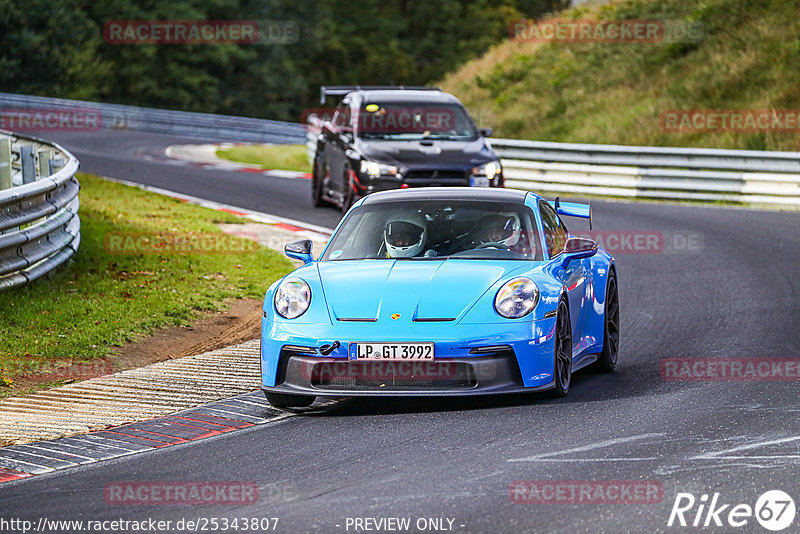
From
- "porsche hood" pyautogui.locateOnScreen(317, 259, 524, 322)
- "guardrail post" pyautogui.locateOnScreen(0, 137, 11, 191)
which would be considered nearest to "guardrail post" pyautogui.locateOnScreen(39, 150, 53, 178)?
"guardrail post" pyautogui.locateOnScreen(0, 137, 11, 191)

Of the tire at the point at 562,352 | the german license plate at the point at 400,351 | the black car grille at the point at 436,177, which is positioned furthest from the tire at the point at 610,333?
the black car grille at the point at 436,177

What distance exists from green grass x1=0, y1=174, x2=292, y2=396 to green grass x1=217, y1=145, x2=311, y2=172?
51.0 ft

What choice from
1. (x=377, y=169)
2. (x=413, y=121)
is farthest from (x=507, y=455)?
(x=413, y=121)

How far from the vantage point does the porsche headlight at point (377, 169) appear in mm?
17719

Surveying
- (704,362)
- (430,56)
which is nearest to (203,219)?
(704,362)

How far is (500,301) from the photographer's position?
8.08 metres

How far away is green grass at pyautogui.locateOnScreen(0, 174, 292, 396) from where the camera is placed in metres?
10.2

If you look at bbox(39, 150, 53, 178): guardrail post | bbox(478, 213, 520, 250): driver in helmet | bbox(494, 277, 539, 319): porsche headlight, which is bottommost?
bbox(39, 150, 53, 178): guardrail post

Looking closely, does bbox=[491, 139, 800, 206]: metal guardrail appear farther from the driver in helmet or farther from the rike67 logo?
the rike67 logo

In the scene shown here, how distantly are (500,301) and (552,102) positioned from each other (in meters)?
28.1

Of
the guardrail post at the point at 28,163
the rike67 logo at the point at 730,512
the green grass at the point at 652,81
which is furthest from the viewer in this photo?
the green grass at the point at 652,81

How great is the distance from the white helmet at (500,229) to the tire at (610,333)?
3.45 ft

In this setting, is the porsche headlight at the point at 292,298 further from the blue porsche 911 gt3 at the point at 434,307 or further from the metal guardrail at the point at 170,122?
the metal guardrail at the point at 170,122

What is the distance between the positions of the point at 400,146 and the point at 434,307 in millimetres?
10298
